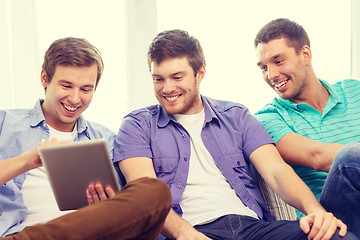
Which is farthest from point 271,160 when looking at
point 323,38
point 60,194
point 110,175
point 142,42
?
point 323,38

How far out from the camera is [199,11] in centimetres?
276

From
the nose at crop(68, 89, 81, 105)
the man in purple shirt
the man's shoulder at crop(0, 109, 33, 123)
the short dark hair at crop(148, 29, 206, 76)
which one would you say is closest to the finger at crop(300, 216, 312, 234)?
the man in purple shirt

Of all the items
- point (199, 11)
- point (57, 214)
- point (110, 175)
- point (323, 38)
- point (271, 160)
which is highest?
point (199, 11)

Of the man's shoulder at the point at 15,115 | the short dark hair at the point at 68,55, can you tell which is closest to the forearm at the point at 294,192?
the short dark hair at the point at 68,55

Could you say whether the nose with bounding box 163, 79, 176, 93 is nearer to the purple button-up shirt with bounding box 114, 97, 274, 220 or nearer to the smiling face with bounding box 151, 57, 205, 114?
the smiling face with bounding box 151, 57, 205, 114

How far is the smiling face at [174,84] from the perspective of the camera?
1858mm

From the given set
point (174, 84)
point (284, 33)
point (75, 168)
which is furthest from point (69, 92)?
point (284, 33)

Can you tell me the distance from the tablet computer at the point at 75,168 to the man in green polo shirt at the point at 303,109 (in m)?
0.90

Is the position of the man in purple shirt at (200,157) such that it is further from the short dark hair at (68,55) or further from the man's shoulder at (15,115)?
the man's shoulder at (15,115)

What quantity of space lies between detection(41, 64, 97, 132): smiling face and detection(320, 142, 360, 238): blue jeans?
1.01 m

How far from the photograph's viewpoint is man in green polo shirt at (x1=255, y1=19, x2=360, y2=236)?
73.3 inches

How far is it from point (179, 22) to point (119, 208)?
5.97 ft

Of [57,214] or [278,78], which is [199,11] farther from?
[57,214]

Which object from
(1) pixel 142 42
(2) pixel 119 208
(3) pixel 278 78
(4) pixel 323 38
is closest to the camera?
(2) pixel 119 208
